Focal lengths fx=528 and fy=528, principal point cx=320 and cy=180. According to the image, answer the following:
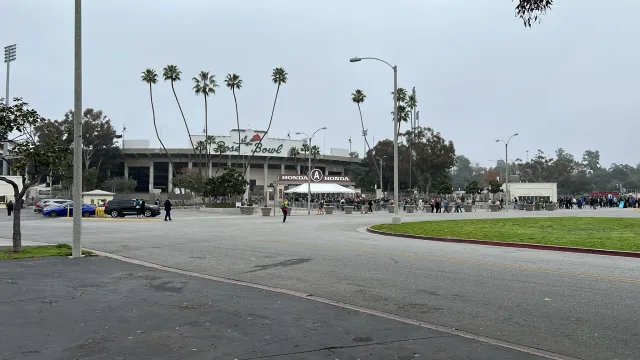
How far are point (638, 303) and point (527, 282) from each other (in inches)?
84.8

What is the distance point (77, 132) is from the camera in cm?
1399

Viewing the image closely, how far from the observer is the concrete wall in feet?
260

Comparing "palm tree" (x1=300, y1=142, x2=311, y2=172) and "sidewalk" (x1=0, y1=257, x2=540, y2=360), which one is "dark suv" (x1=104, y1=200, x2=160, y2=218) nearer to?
"sidewalk" (x1=0, y1=257, x2=540, y2=360)

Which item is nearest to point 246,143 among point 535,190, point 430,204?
point 535,190

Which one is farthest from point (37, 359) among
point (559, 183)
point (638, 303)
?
point (559, 183)

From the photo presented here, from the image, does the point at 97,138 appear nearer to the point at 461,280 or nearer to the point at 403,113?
the point at 403,113

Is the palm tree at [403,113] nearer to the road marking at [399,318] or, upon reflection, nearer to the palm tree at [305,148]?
the palm tree at [305,148]

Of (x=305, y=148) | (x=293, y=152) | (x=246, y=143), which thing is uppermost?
(x=246, y=143)

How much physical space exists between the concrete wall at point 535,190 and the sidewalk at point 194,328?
78.2 m

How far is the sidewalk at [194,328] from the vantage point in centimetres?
557

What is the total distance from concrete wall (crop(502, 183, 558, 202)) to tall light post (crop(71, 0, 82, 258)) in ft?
251

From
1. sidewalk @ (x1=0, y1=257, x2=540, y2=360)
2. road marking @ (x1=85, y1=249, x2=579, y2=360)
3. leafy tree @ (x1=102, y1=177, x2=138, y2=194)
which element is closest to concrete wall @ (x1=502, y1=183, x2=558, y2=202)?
leafy tree @ (x1=102, y1=177, x2=138, y2=194)

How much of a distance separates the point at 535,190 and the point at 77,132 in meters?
77.2

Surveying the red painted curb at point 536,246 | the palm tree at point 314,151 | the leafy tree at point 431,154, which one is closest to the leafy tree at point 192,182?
the palm tree at point 314,151
